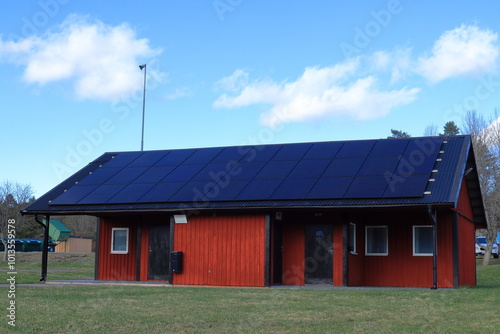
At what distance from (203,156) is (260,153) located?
240 cm

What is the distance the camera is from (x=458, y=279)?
21125 millimetres

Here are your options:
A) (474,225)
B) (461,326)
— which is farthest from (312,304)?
(474,225)

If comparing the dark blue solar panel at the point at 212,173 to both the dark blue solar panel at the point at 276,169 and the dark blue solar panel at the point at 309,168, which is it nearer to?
the dark blue solar panel at the point at 276,169

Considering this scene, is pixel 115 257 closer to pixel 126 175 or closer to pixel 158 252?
pixel 158 252

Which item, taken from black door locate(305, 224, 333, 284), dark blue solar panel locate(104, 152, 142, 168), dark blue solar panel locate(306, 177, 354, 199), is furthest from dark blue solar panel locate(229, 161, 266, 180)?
dark blue solar panel locate(104, 152, 142, 168)

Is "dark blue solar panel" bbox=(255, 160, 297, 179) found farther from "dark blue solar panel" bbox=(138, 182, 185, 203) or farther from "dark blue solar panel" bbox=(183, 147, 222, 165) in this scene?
"dark blue solar panel" bbox=(138, 182, 185, 203)

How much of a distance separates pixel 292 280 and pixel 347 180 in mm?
3979

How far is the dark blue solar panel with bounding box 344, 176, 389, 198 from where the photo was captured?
20.6 metres

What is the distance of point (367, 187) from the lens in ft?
69.2

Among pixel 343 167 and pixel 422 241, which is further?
pixel 343 167

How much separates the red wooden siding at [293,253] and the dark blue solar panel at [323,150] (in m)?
2.95

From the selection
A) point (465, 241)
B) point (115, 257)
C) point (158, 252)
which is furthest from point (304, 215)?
point (115, 257)

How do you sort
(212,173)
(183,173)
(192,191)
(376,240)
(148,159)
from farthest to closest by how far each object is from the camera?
1. (148,159)
2. (183,173)
3. (212,173)
4. (192,191)
5. (376,240)

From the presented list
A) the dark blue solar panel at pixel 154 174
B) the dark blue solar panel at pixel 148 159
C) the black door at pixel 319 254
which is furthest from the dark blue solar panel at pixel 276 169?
the dark blue solar panel at pixel 148 159
